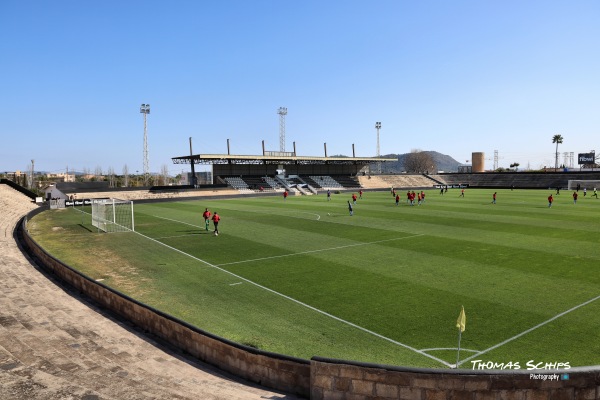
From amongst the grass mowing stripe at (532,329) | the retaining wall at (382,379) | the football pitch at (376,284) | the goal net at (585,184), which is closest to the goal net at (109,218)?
the football pitch at (376,284)

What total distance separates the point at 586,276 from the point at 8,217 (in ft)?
147

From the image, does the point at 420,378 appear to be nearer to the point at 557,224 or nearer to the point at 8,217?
the point at 557,224

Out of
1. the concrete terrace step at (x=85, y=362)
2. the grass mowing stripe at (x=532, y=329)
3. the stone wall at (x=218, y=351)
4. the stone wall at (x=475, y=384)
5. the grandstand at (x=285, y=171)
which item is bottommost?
the grass mowing stripe at (x=532, y=329)

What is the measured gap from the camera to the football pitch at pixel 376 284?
1059cm

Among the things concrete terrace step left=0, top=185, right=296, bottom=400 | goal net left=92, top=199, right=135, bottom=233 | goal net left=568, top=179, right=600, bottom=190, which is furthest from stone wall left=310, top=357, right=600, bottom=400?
goal net left=568, top=179, right=600, bottom=190

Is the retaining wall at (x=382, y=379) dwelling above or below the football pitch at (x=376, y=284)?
above

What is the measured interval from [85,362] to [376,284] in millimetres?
10294

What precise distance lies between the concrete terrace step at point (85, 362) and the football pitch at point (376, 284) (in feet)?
6.62

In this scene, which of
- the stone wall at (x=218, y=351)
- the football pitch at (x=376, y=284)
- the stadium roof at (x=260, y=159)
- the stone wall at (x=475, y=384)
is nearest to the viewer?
the stone wall at (x=475, y=384)

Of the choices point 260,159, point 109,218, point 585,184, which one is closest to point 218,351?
point 109,218

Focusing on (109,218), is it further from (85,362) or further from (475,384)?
(475,384)

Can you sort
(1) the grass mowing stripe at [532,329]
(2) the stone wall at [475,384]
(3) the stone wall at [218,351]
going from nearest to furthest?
(2) the stone wall at [475,384] → (3) the stone wall at [218,351] → (1) the grass mowing stripe at [532,329]

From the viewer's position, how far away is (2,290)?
15.5 metres

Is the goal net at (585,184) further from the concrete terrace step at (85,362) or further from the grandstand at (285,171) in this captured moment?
the concrete terrace step at (85,362)
